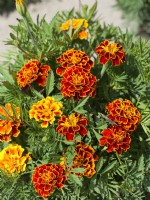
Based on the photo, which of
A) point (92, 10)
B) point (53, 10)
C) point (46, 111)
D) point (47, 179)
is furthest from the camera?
point (53, 10)

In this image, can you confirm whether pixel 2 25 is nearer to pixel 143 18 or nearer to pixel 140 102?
pixel 143 18

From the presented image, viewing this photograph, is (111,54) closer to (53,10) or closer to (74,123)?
(74,123)

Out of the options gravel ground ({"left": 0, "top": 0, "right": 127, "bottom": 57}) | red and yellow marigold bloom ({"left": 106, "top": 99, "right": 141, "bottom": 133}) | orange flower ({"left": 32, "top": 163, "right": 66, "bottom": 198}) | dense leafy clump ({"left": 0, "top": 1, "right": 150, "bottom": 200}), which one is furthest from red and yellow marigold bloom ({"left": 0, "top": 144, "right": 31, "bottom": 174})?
gravel ground ({"left": 0, "top": 0, "right": 127, "bottom": 57})

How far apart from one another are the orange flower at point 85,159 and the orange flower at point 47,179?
→ 0.21 feet

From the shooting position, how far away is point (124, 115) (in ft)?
4.01

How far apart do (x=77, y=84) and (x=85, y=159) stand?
25cm

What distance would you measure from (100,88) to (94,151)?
28cm

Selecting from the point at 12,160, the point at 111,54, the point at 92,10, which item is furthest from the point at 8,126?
the point at 92,10

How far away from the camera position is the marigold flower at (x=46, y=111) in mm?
1220

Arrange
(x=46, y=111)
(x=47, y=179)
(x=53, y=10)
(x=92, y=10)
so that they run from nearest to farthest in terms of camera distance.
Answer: (x=47, y=179) < (x=46, y=111) < (x=92, y=10) < (x=53, y=10)

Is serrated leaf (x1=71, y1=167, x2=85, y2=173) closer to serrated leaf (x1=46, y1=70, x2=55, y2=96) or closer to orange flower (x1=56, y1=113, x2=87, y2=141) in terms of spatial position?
orange flower (x1=56, y1=113, x2=87, y2=141)

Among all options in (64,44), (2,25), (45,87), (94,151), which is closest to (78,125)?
(94,151)

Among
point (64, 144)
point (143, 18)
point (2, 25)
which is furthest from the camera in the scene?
point (2, 25)

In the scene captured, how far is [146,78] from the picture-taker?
1.47 m
